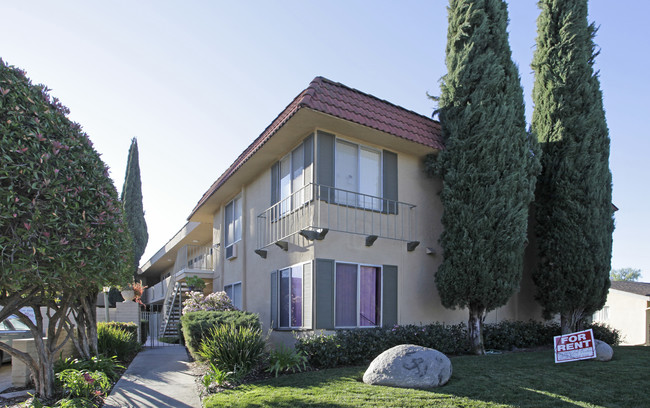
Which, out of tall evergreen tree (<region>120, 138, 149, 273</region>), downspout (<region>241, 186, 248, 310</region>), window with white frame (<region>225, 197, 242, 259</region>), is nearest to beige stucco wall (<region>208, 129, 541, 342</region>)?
downspout (<region>241, 186, 248, 310</region>)

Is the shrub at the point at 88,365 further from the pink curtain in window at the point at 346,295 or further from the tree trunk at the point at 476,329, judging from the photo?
the tree trunk at the point at 476,329

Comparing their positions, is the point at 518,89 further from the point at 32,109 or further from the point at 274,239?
the point at 32,109

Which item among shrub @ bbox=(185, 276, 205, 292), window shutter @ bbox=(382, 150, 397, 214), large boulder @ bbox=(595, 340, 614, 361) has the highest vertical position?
window shutter @ bbox=(382, 150, 397, 214)

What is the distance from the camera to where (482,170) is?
11344 millimetres

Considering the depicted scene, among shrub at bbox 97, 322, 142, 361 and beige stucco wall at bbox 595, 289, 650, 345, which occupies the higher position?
shrub at bbox 97, 322, 142, 361

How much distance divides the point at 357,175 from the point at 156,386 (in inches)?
245

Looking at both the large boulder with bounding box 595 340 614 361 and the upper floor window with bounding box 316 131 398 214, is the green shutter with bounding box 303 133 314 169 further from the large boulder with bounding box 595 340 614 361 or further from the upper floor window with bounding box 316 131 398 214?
the large boulder with bounding box 595 340 614 361

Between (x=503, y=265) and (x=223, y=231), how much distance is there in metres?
10.7

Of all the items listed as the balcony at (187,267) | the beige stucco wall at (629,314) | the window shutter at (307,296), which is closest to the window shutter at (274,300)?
the window shutter at (307,296)

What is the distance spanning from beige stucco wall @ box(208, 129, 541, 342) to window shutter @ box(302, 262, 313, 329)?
275 mm

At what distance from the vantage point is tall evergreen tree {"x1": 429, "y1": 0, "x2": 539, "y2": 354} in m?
11.1

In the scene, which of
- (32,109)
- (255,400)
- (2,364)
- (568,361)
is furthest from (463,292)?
(2,364)

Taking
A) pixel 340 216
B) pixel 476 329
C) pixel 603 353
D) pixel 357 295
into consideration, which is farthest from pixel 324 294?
pixel 603 353

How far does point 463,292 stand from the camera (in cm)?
1116
